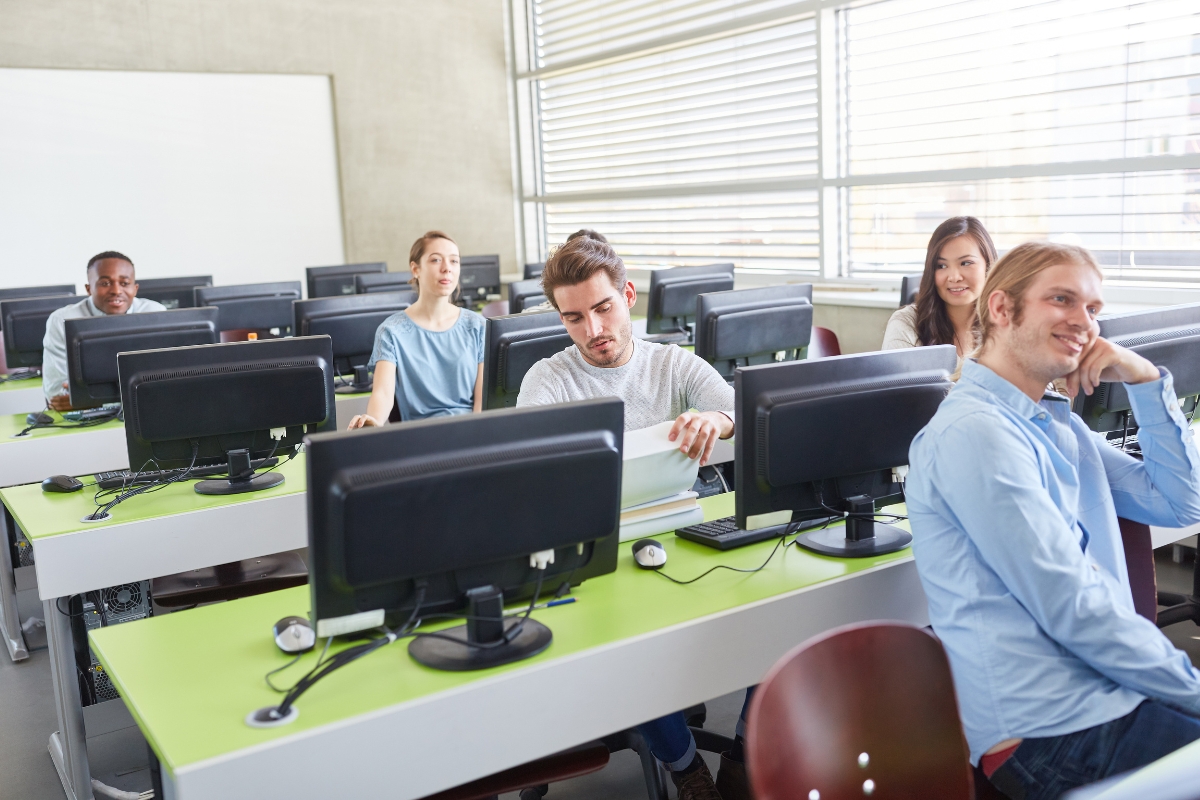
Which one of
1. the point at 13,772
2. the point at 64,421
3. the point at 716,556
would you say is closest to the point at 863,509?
the point at 716,556

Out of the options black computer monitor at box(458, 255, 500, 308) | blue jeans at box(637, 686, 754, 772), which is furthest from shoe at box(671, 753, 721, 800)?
black computer monitor at box(458, 255, 500, 308)

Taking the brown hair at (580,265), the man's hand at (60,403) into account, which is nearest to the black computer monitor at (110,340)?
the man's hand at (60,403)

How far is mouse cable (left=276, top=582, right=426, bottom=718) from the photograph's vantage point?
58.8 inches

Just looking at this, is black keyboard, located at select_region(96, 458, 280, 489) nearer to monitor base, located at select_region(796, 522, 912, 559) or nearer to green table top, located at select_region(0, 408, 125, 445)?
green table top, located at select_region(0, 408, 125, 445)

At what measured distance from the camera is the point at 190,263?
25.5 feet

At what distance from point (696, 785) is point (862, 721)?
3.15 feet

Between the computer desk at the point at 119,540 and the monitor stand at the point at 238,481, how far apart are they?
29 mm

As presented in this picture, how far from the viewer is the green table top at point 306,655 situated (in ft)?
4.75

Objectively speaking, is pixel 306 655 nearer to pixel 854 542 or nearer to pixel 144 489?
pixel 854 542

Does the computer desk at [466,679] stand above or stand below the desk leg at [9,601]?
above

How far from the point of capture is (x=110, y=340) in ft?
10.5

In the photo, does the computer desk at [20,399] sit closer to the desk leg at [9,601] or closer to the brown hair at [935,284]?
the desk leg at [9,601]

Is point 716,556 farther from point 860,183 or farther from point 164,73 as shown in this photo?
point 164,73

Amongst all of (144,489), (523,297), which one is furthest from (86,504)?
(523,297)
